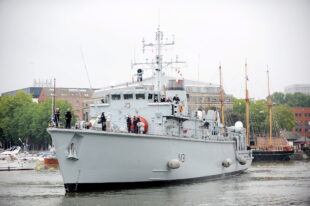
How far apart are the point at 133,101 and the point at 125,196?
756 cm

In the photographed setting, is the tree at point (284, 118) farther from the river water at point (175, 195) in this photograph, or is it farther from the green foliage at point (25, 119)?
the river water at point (175, 195)

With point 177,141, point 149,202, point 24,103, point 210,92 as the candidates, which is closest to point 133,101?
point 177,141

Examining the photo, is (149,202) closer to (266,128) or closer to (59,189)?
(59,189)

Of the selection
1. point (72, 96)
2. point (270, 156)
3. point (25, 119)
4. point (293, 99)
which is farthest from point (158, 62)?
point (293, 99)

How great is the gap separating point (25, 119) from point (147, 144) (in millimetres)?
66187

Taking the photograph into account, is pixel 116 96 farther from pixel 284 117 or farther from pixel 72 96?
pixel 72 96

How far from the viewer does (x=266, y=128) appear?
98125 millimetres

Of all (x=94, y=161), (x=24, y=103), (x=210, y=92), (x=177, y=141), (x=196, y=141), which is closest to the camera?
(x=94, y=161)

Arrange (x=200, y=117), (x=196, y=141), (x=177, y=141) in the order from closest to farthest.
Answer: (x=177, y=141)
(x=196, y=141)
(x=200, y=117)

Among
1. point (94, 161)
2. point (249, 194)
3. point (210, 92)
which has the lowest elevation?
point (249, 194)

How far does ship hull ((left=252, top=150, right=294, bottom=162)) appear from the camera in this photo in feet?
226

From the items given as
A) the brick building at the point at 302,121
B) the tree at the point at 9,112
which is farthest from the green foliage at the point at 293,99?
the tree at the point at 9,112

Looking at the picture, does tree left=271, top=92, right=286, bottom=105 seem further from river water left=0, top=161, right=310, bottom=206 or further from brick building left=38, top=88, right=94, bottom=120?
river water left=0, top=161, right=310, bottom=206

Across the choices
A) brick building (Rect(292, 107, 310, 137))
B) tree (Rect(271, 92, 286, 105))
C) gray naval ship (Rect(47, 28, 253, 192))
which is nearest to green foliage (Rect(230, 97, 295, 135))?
brick building (Rect(292, 107, 310, 137))
